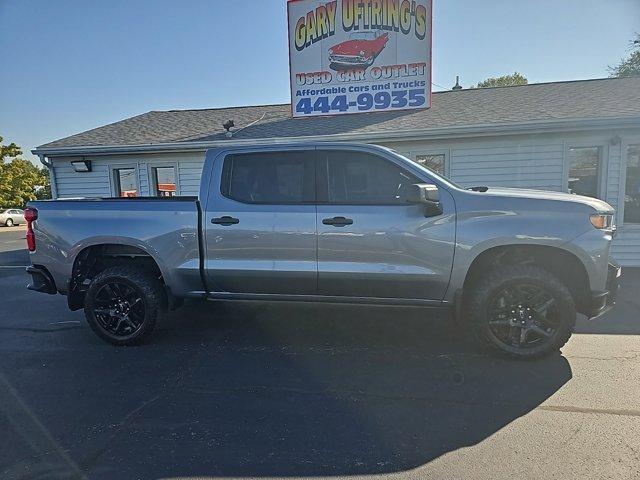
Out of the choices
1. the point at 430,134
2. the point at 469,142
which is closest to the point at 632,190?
the point at 469,142

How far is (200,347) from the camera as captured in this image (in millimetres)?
4258

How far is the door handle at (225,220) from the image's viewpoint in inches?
157

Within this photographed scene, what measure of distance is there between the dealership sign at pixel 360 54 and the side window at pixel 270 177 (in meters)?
6.56

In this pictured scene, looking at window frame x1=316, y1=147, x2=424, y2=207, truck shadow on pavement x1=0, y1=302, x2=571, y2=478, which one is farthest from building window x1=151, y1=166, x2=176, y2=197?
window frame x1=316, y1=147, x2=424, y2=207

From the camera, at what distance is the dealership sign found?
9.72m

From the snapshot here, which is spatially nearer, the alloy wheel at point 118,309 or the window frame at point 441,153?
the alloy wheel at point 118,309

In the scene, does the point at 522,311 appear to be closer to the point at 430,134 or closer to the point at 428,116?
the point at 430,134

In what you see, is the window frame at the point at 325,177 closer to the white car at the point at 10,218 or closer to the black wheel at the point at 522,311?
the black wheel at the point at 522,311

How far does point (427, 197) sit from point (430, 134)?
5.02 m

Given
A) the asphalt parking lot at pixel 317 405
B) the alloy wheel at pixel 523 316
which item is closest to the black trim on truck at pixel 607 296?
the alloy wheel at pixel 523 316

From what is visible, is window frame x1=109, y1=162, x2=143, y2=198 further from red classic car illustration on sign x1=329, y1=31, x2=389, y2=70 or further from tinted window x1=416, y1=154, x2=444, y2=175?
tinted window x1=416, y1=154, x2=444, y2=175

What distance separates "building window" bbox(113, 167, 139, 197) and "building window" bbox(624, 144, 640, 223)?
11.3 m

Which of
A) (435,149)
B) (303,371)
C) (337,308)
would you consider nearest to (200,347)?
(303,371)

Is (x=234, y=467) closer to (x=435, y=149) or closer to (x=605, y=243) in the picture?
(x=605, y=243)
